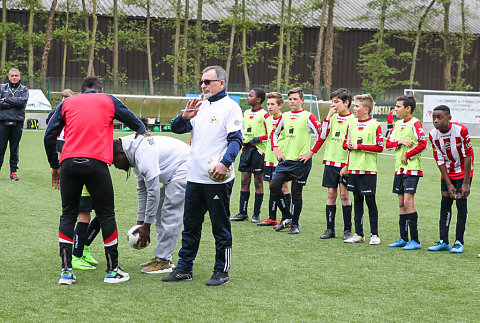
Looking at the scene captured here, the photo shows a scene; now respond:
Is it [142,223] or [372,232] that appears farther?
[372,232]

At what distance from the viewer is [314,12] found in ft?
164

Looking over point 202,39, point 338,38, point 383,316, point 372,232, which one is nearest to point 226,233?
point 383,316

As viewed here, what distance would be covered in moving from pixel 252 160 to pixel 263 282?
4141 mm

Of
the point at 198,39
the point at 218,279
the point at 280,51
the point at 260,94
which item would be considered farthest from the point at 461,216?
the point at 280,51

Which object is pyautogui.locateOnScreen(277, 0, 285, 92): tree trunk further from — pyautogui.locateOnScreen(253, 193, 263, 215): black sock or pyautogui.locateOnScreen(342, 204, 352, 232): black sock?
pyautogui.locateOnScreen(342, 204, 352, 232): black sock

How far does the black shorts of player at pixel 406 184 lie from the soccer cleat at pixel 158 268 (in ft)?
10.4

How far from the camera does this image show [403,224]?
27.2ft

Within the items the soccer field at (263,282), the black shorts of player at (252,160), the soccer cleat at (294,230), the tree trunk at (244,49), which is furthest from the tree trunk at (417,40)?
the soccer cleat at (294,230)

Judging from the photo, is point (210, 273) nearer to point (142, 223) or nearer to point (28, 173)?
point (142, 223)

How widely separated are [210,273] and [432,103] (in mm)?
25188

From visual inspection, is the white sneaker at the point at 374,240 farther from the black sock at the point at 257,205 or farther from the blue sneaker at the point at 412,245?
the black sock at the point at 257,205

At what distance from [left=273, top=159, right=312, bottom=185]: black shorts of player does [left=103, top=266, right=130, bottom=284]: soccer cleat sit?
3502mm

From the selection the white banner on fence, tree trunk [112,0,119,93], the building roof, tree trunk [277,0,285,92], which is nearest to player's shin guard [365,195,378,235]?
the white banner on fence

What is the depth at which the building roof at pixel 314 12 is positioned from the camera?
156ft
